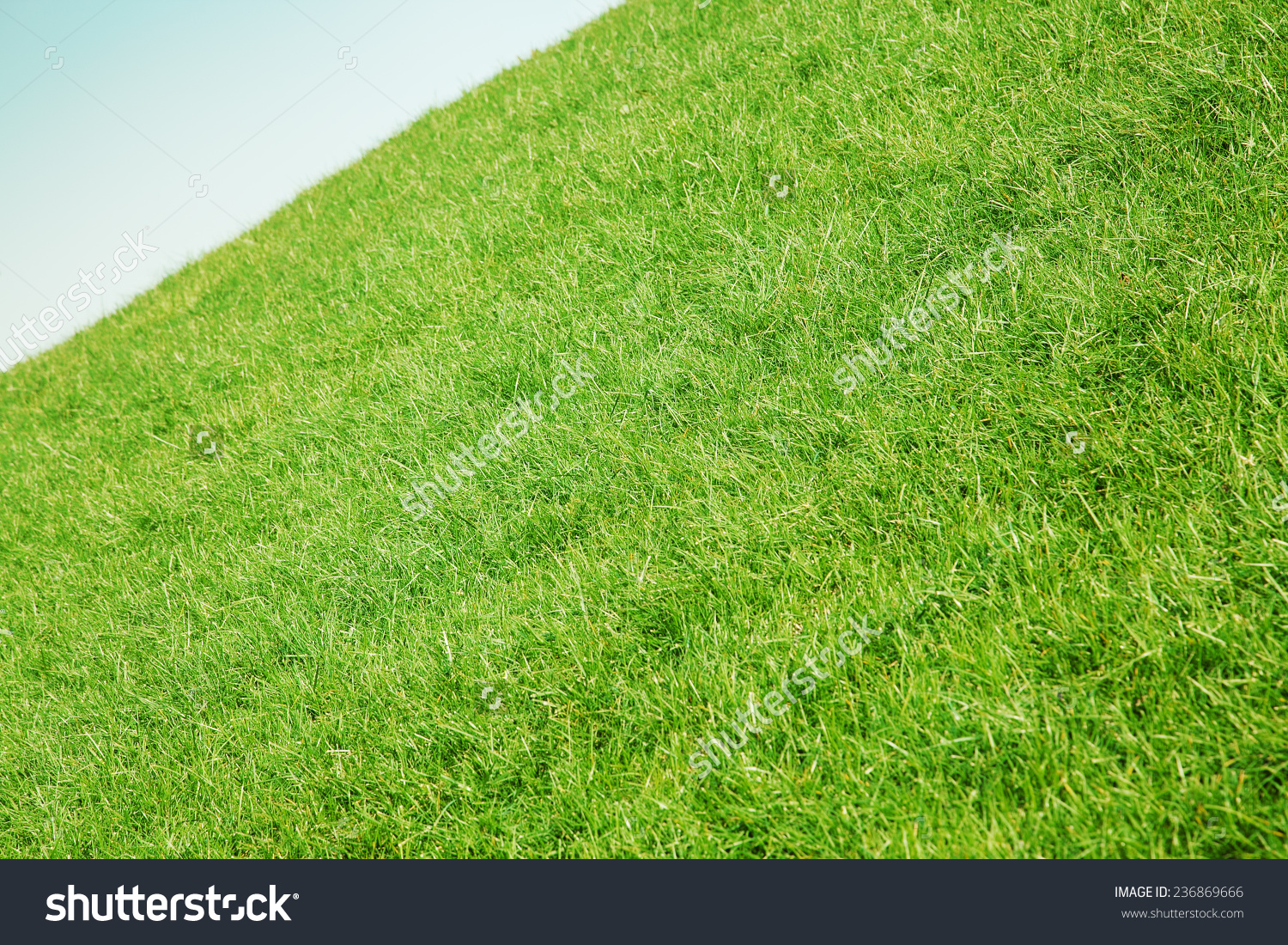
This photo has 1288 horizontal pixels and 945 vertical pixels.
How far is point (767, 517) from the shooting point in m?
2.92

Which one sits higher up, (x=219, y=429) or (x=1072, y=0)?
(x=1072, y=0)

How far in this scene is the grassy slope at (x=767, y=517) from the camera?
209cm

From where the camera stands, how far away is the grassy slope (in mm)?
2090

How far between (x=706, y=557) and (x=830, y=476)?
627mm

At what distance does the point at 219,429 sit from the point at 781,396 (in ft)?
14.0

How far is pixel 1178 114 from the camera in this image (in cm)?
346

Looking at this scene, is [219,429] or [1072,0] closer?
[1072,0]
